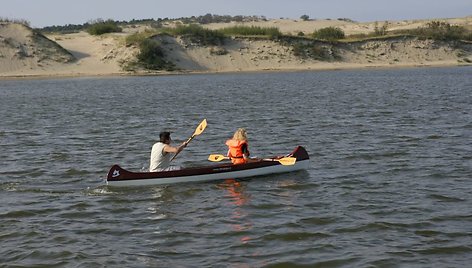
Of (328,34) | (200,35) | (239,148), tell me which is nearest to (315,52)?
(328,34)

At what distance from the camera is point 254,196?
38.7 feet

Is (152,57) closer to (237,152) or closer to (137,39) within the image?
(137,39)

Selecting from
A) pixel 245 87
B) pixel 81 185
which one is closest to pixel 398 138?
pixel 81 185

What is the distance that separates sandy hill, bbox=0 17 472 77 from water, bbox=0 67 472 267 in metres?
29.5

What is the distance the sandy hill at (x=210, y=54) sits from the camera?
5297 centimetres

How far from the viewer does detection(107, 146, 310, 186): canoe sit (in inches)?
486

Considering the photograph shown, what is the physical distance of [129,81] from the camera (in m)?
46.5

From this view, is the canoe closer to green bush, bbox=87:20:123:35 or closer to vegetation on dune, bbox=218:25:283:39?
vegetation on dune, bbox=218:25:283:39

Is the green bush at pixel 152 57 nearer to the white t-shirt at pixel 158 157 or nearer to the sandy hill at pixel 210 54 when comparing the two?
the sandy hill at pixel 210 54

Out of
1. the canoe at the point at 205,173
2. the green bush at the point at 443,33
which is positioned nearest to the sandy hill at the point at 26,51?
the green bush at the point at 443,33

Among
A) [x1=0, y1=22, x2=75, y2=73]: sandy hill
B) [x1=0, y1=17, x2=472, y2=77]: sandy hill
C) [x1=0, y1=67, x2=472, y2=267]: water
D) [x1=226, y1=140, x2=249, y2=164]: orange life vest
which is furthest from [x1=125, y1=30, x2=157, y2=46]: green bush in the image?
[x1=226, y1=140, x2=249, y2=164]: orange life vest

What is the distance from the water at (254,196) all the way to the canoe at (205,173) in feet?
0.50

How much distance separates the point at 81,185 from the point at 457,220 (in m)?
6.91

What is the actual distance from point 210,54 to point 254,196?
48136mm
